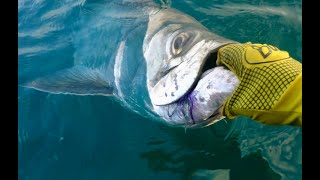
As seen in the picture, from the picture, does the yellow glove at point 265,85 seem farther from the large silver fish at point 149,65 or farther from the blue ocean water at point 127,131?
the blue ocean water at point 127,131

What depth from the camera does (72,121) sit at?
2.92 m

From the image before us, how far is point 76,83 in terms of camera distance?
110 inches

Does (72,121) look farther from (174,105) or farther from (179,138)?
(174,105)

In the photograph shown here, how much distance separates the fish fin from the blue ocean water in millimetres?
123

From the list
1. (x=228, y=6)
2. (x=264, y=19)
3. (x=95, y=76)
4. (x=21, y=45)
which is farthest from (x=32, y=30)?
(x=264, y=19)

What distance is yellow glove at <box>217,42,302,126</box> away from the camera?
1251mm

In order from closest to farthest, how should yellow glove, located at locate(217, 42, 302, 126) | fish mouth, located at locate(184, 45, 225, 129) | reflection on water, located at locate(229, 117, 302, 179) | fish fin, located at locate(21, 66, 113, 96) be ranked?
yellow glove, located at locate(217, 42, 302, 126), fish mouth, located at locate(184, 45, 225, 129), reflection on water, located at locate(229, 117, 302, 179), fish fin, located at locate(21, 66, 113, 96)

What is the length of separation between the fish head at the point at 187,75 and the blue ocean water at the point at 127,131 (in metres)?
0.66

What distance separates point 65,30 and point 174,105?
2.03m

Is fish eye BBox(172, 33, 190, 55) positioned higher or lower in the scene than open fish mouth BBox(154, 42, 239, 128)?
higher

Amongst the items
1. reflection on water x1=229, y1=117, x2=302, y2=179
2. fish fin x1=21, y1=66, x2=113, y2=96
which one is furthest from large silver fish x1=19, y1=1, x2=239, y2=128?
reflection on water x1=229, y1=117, x2=302, y2=179

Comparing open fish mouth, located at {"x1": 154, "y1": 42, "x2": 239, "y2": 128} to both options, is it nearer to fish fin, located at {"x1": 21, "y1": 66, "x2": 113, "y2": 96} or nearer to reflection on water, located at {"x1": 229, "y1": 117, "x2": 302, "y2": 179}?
reflection on water, located at {"x1": 229, "y1": 117, "x2": 302, "y2": 179}

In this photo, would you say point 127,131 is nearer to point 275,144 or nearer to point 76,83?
point 76,83

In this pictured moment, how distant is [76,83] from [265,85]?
1688mm
